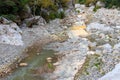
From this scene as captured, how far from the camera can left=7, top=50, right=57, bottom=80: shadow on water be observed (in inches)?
764

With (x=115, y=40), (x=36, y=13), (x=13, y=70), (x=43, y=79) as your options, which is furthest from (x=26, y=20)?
(x=43, y=79)

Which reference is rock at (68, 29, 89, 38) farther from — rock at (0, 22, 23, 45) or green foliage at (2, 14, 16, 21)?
green foliage at (2, 14, 16, 21)

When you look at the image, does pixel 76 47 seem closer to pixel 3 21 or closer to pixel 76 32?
pixel 76 32

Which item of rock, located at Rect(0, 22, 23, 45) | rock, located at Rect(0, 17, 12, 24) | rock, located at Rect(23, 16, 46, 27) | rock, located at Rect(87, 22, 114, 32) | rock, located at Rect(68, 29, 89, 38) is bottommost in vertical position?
rock, located at Rect(87, 22, 114, 32)

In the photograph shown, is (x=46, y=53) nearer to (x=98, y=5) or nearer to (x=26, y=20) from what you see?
(x=26, y=20)

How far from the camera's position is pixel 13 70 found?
2092cm

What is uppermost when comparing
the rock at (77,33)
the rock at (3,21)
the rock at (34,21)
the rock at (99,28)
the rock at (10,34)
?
the rock at (3,21)

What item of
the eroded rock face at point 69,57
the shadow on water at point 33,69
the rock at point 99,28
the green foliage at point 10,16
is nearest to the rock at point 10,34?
the green foliage at point 10,16

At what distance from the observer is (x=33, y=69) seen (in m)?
20.9

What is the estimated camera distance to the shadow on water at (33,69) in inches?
764

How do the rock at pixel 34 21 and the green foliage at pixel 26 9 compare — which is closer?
the green foliage at pixel 26 9

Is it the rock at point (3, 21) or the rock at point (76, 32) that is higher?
the rock at point (3, 21)

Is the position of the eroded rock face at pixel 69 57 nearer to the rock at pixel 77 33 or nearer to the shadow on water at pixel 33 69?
the shadow on water at pixel 33 69

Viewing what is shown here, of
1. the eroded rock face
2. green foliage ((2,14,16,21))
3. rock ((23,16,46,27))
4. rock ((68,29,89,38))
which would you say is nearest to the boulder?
green foliage ((2,14,16,21))
